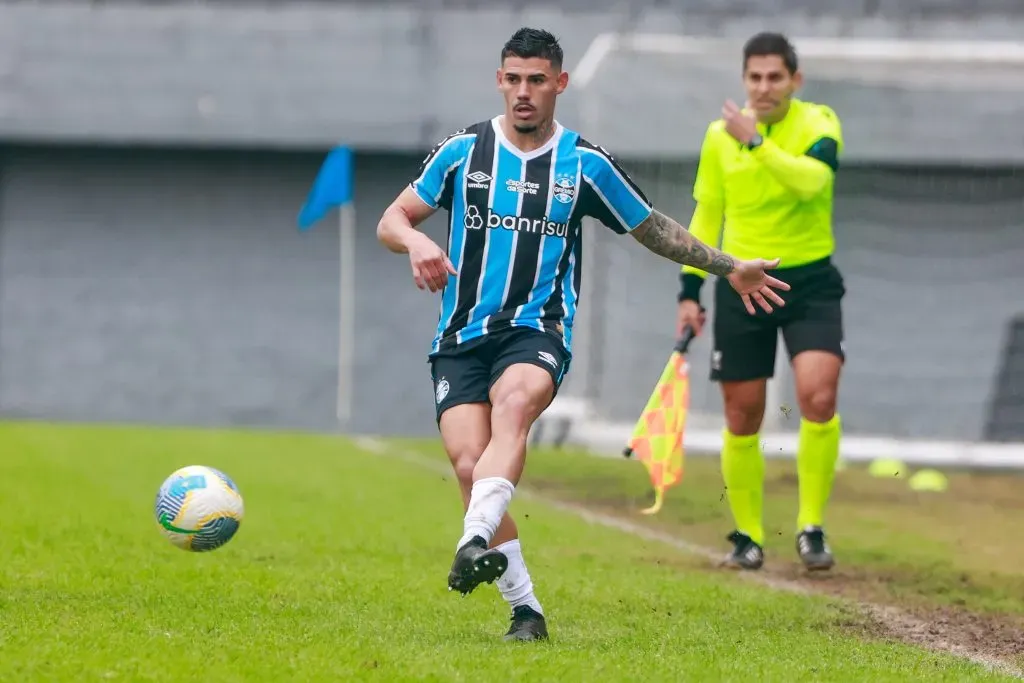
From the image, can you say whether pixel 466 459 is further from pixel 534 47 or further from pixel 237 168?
pixel 237 168

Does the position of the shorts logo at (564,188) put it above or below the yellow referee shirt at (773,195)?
above

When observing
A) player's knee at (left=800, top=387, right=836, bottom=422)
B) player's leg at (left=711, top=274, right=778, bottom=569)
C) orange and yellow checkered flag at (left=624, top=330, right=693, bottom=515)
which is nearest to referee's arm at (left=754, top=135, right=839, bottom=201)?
player's leg at (left=711, top=274, right=778, bottom=569)

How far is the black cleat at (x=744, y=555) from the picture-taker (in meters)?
8.27

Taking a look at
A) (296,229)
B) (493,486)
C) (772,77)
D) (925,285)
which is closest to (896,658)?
(493,486)

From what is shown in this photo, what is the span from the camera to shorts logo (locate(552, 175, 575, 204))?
18.7 feet

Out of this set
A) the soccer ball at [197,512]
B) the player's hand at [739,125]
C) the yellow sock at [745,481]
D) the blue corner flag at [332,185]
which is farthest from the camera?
the blue corner flag at [332,185]

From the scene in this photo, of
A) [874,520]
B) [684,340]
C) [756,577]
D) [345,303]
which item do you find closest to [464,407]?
[756,577]

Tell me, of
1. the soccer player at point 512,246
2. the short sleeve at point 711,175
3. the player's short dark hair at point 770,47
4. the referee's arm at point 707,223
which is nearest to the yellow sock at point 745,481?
the referee's arm at point 707,223

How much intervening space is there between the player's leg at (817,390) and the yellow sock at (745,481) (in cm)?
25

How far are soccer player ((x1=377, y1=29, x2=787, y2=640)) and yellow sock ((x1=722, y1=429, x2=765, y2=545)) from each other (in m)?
2.91

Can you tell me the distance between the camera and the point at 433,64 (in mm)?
25203

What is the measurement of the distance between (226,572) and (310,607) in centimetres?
109

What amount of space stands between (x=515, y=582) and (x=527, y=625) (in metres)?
0.15

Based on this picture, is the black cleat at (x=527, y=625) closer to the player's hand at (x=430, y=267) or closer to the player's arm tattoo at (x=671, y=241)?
the player's hand at (x=430, y=267)
